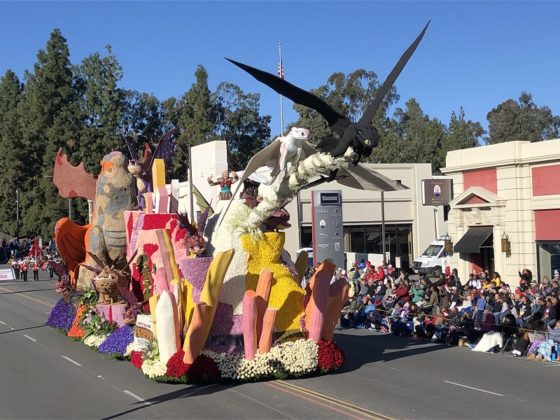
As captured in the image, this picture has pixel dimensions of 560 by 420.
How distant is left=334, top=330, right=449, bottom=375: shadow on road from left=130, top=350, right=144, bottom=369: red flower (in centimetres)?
419

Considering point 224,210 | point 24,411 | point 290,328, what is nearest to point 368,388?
point 290,328

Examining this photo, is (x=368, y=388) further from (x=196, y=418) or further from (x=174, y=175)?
(x=174, y=175)

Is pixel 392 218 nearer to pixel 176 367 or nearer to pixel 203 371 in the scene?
pixel 203 371

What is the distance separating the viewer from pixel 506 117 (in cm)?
7894

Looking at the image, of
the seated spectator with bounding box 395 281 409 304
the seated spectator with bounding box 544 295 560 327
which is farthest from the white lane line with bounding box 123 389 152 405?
the seated spectator with bounding box 395 281 409 304

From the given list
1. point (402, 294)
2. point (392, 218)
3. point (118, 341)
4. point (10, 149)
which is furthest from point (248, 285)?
Answer: point (10, 149)

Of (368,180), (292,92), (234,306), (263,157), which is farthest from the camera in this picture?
(368,180)

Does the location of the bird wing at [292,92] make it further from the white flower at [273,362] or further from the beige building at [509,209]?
the beige building at [509,209]

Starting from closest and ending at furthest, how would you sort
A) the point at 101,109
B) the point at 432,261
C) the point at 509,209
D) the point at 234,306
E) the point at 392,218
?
the point at 234,306 < the point at 509,209 < the point at 432,261 < the point at 392,218 < the point at 101,109

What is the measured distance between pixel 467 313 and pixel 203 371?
8.39 metres

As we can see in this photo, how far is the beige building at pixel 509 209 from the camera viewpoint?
86.3 ft

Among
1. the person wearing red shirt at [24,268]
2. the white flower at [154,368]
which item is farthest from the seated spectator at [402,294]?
the person wearing red shirt at [24,268]

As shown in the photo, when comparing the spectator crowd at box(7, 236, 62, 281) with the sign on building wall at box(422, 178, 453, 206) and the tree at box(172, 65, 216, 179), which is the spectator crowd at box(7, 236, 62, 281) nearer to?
the tree at box(172, 65, 216, 179)

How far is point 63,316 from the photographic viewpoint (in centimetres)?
2202
